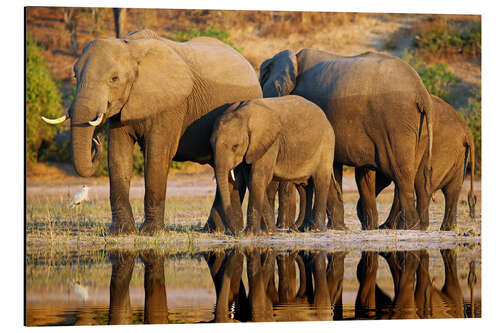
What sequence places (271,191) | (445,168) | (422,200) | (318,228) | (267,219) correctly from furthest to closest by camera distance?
1. (445,168)
2. (422,200)
3. (271,191)
4. (318,228)
5. (267,219)

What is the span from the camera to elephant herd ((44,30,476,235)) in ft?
37.6

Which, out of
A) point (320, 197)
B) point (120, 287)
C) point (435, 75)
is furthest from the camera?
point (435, 75)

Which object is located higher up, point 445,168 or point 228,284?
point 445,168

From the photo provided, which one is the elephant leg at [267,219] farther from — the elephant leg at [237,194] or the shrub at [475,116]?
the shrub at [475,116]

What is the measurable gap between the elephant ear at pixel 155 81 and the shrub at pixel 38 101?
7.29m

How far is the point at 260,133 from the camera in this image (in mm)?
11617

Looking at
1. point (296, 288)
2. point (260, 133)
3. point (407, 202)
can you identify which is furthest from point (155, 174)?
point (407, 202)

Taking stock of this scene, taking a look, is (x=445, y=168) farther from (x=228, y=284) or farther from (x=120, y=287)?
(x=120, y=287)

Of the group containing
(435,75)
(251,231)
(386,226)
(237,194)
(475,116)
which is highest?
(435,75)

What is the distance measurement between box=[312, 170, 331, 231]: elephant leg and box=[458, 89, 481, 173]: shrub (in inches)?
189

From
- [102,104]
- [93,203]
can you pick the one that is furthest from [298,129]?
[93,203]

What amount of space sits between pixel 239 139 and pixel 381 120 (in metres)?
2.46

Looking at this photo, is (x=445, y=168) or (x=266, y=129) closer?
(x=266, y=129)

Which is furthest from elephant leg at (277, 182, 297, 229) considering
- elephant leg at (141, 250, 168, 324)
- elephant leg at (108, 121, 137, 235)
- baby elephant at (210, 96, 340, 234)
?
elephant leg at (141, 250, 168, 324)
